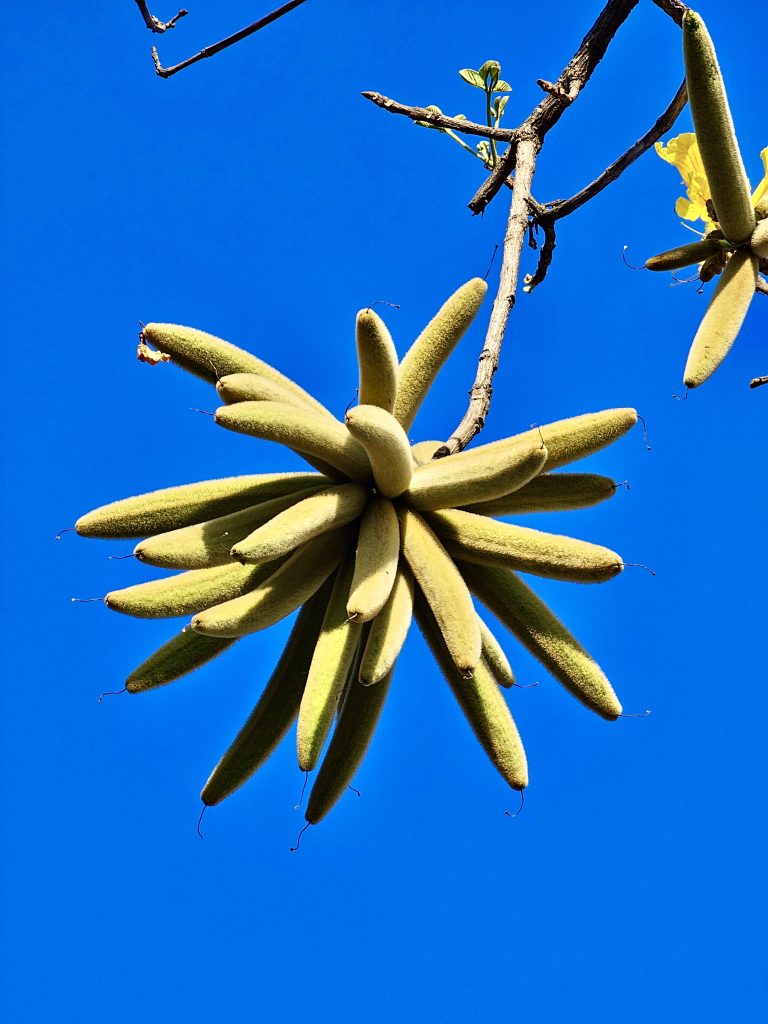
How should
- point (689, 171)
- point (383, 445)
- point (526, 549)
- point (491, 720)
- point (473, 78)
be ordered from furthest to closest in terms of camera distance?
point (473, 78), point (689, 171), point (491, 720), point (526, 549), point (383, 445)

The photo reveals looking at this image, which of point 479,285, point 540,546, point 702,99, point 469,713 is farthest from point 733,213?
point 469,713

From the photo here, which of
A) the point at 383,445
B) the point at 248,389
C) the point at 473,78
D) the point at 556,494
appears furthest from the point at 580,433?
the point at 473,78

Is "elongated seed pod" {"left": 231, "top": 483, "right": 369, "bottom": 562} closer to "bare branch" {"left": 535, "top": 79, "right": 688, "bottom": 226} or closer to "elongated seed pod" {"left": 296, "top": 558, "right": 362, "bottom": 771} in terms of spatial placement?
"elongated seed pod" {"left": 296, "top": 558, "right": 362, "bottom": 771}

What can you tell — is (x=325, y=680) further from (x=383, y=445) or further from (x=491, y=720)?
(x=383, y=445)

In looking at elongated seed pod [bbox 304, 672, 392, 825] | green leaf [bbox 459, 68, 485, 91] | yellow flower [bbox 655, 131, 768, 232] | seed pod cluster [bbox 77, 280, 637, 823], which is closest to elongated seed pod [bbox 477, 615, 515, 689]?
seed pod cluster [bbox 77, 280, 637, 823]

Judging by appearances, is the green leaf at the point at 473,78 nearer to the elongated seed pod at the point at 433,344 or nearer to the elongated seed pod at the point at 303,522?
the elongated seed pod at the point at 433,344

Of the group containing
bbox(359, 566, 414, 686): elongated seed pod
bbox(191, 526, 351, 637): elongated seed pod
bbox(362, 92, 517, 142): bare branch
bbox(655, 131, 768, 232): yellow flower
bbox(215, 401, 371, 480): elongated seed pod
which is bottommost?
bbox(359, 566, 414, 686): elongated seed pod

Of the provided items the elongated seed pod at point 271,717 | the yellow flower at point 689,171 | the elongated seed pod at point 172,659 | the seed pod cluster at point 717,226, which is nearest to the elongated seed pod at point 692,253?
the seed pod cluster at point 717,226
